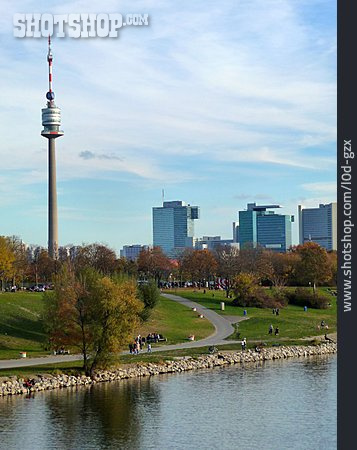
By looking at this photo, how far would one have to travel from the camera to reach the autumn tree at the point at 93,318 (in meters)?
58.4

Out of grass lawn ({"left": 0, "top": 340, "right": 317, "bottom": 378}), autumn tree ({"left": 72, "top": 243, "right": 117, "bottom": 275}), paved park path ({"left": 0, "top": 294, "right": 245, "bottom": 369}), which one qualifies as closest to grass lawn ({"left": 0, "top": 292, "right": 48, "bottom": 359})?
paved park path ({"left": 0, "top": 294, "right": 245, "bottom": 369})

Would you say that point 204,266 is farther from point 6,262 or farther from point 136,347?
point 136,347

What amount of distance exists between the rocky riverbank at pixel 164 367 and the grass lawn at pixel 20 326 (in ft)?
29.1

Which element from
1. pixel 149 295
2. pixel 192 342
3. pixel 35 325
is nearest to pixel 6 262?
pixel 149 295

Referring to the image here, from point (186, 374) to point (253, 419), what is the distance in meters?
17.5

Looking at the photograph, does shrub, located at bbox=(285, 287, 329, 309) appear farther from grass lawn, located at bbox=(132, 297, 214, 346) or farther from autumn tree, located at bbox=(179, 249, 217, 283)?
autumn tree, located at bbox=(179, 249, 217, 283)

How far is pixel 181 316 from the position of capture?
91.8m

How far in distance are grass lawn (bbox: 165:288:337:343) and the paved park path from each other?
1402 mm

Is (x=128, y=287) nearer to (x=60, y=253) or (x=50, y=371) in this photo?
(x=50, y=371)
